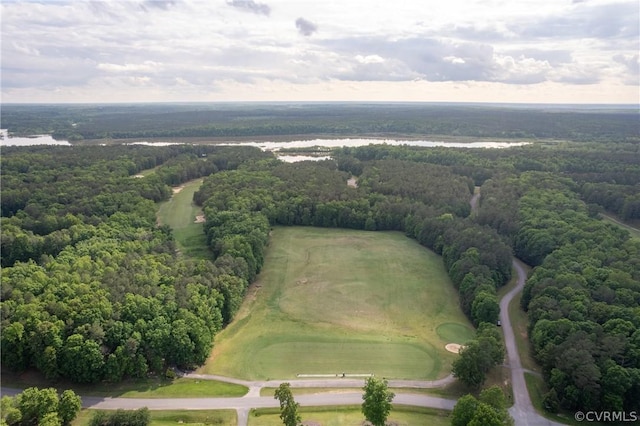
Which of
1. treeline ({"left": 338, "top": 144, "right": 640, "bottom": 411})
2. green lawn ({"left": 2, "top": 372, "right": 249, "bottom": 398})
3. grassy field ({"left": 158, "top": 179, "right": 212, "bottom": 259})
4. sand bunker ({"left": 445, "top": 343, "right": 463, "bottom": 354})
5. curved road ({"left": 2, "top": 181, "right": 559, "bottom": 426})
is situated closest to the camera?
curved road ({"left": 2, "top": 181, "right": 559, "bottom": 426})

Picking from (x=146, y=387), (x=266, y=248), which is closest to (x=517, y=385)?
(x=146, y=387)

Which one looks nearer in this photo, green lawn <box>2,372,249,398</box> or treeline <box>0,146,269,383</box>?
green lawn <box>2,372,249,398</box>

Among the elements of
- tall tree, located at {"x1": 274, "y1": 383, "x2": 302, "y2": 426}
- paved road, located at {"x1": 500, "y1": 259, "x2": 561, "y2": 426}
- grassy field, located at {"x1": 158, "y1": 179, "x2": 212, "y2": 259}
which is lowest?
paved road, located at {"x1": 500, "y1": 259, "x2": 561, "y2": 426}

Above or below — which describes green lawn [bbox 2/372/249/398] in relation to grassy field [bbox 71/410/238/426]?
above

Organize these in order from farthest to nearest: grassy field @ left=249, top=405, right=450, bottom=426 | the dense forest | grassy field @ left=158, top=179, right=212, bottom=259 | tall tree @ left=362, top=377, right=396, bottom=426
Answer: grassy field @ left=158, top=179, right=212, bottom=259 → the dense forest → grassy field @ left=249, top=405, right=450, bottom=426 → tall tree @ left=362, top=377, right=396, bottom=426

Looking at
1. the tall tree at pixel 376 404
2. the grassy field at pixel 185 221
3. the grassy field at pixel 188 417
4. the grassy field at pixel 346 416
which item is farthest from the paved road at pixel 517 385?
the grassy field at pixel 185 221

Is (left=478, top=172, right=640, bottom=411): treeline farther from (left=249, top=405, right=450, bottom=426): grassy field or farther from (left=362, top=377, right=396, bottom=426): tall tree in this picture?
(left=362, top=377, right=396, bottom=426): tall tree

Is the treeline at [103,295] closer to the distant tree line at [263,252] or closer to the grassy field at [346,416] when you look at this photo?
the distant tree line at [263,252]

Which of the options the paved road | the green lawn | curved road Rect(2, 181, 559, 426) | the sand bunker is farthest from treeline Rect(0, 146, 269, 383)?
the paved road
